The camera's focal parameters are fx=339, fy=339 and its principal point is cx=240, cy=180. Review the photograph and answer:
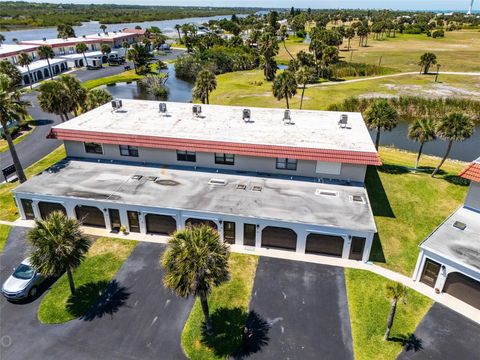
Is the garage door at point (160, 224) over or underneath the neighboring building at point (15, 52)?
underneath

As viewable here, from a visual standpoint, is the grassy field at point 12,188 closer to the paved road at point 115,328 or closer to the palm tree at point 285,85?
the paved road at point 115,328

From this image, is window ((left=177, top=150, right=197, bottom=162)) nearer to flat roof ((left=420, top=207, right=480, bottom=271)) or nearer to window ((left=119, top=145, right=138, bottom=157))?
window ((left=119, top=145, right=138, bottom=157))

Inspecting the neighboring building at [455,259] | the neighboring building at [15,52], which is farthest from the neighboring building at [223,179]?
the neighboring building at [15,52]

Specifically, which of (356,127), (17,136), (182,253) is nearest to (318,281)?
(182,253)

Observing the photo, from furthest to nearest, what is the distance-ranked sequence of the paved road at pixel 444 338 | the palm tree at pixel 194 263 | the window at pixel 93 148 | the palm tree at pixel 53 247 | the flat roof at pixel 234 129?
the window at pixel 93 148
the flat roof at pixel 234 129
the palm tree at pixel 53 247
the paved road at pixel 444 338
the palm tree at pixel 194 263

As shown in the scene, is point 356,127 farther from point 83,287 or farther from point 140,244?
point 83,287

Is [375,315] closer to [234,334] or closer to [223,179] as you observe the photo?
[234,334]

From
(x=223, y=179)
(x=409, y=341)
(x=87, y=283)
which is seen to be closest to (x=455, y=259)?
(x=409, y=341)

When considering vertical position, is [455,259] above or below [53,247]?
below
